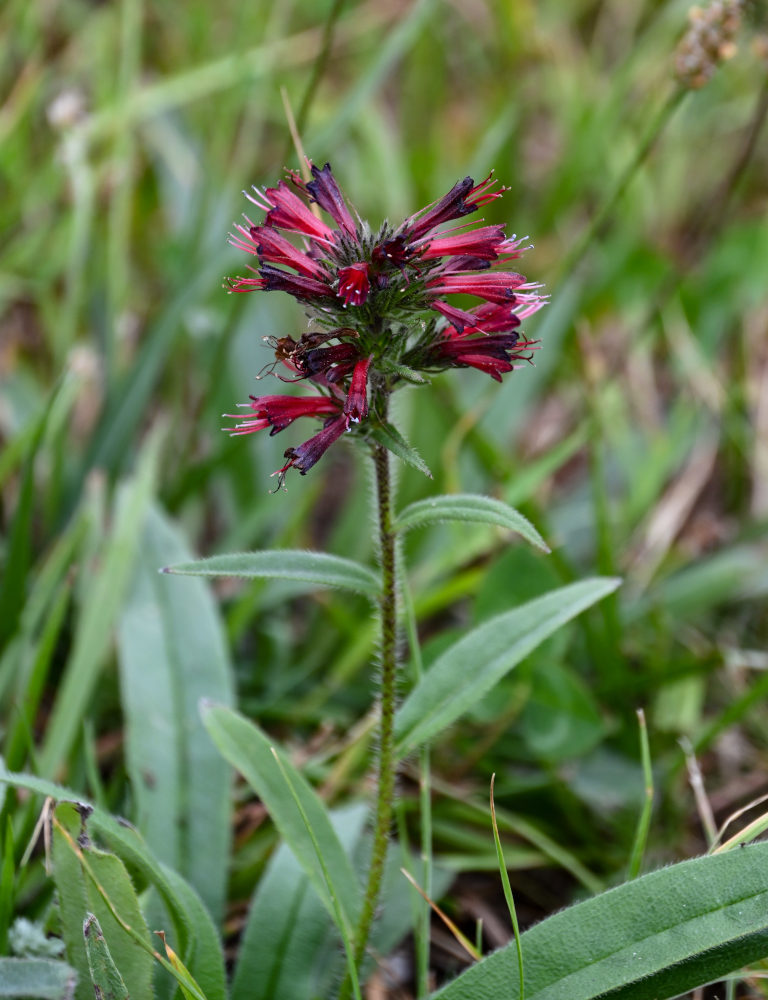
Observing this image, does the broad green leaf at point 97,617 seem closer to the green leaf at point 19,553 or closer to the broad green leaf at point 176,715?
the broad green leaf at point 176,715

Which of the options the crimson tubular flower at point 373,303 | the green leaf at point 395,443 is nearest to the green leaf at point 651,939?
the green leaf at point 395,443

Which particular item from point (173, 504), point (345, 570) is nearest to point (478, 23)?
point (173, 504)

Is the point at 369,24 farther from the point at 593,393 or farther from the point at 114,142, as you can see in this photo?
the point at 593,393

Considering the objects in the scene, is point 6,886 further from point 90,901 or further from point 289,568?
point 289,568

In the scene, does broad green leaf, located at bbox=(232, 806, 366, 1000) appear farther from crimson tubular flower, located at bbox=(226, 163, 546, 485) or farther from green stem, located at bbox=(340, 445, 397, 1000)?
crimson tubular flower, located at bbox=(226, 163, 546, 485)

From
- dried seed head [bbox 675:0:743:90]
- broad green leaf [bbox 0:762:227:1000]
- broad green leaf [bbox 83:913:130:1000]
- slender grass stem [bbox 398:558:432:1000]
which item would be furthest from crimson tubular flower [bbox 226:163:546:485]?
dried seed head [bbox 675:0:743:90]

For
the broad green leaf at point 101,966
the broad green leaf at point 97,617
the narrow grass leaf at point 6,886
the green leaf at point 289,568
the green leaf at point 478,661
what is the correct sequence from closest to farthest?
the broad green leaf at point 101,966, the green leaf at point 289,568, the narrow grass leaf at point 6,886, the green leaf at point 478,661, the broad green leaf at point 97,617

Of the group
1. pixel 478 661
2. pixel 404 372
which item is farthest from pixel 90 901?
pixel 404 372
